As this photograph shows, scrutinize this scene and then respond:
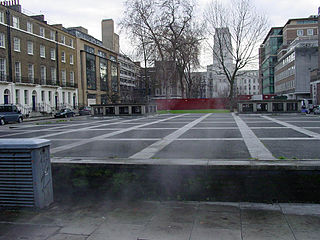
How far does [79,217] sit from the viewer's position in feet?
15.1

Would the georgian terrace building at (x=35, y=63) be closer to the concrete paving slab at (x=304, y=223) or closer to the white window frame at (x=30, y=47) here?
the white window frame at (x=30, y=47)

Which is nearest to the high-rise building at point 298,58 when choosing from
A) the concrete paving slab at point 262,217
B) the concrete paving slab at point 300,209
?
the concrete paving slab at point 300,209

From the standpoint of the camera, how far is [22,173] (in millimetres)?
4754

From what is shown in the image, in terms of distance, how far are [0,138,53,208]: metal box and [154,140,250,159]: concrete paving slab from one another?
10.5 ft

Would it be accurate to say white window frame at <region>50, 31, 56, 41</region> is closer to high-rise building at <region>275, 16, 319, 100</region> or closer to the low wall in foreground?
high-rise building at <region>275, 16, 319, 100</region>

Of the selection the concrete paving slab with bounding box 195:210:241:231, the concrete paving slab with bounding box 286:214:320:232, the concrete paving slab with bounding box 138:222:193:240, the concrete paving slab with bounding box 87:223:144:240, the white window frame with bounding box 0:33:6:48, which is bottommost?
the concrete paving slab with bounding box 87:223:144:240

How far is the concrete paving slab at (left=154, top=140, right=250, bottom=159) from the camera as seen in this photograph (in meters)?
7.21

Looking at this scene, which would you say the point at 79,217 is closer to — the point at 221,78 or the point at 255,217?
the point at 255,217

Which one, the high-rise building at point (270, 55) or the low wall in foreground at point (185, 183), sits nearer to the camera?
the low wall in foreground at point (185, 183)

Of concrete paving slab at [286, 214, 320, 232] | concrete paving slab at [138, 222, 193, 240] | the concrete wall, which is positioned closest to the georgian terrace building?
concrete paving slab at [138, 222, 193, 240]

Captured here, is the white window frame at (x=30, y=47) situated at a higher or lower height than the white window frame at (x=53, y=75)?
higher

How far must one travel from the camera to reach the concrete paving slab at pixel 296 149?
713 cm

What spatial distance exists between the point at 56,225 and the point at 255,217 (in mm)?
2852

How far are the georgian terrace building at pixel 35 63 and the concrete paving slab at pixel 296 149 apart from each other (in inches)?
1383
